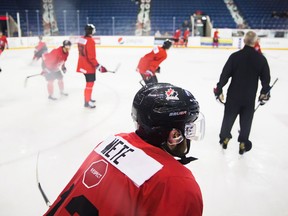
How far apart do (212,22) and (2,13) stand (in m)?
12.5

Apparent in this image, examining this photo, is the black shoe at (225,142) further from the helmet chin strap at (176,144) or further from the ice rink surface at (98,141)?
the helmet chin strap at (176,144)

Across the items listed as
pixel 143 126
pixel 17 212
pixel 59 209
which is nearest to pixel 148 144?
pixel 143 126

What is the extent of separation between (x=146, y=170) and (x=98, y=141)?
2.88 meters

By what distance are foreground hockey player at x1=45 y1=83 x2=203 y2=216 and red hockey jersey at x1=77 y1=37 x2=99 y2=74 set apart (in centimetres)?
384

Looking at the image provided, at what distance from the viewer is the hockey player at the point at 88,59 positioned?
15.5 ft

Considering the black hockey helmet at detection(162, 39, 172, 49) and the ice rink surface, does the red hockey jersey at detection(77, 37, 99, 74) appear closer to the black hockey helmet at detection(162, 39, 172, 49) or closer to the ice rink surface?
the ice rink surface

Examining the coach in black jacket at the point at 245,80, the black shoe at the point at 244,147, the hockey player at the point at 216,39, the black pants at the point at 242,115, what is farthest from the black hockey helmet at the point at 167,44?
the hockey player at the point at 216,39

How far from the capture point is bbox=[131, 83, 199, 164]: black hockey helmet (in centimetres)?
99

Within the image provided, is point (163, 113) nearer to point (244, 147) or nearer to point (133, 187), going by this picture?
point (133, 187)

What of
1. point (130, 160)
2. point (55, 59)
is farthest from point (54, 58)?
point (130, 160)

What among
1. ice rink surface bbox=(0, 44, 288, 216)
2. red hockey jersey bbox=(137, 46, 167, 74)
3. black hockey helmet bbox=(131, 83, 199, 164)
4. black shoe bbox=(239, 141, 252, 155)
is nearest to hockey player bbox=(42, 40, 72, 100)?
ice rink surface bbox=(0, 44, 288, 216)

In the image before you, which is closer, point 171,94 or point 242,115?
point 171,94

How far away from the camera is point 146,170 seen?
84 cm

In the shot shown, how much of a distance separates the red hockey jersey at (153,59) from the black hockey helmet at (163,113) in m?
3.99
